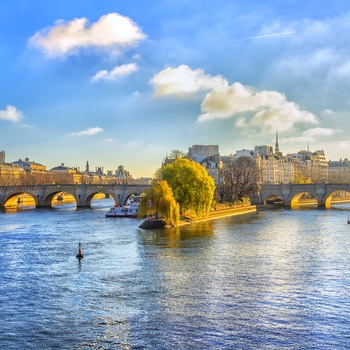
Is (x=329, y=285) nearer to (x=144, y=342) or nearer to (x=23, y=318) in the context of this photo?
(x=144, y=342)

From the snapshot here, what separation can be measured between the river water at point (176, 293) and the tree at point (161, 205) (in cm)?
971

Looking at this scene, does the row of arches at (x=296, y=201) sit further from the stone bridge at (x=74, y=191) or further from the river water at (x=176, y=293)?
the river water at (x=176, y=293)

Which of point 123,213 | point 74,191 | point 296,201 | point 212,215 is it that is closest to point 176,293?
point 212,215

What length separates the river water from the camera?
20328 mm

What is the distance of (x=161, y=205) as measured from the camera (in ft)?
191

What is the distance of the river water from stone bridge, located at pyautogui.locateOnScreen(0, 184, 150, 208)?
5759 cm

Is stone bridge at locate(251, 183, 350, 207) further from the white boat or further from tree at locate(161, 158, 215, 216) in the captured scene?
tree at locate(161, 158, 215, 216)

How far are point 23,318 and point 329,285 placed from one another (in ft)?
49.3

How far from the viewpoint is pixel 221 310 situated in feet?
77.7

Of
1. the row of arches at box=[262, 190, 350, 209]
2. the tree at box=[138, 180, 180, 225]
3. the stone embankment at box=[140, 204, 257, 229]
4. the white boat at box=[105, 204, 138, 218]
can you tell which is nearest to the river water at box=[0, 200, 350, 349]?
the stone embankment at box=[140, 204, 257, 229]

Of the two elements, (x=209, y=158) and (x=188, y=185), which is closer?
(x=188, y=185)

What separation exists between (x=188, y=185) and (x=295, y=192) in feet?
158

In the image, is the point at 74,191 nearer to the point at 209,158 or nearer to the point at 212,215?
the point at 212,215

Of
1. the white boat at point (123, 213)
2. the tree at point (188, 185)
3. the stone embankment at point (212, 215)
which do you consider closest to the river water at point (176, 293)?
the stone embankment at point (212, 215)
